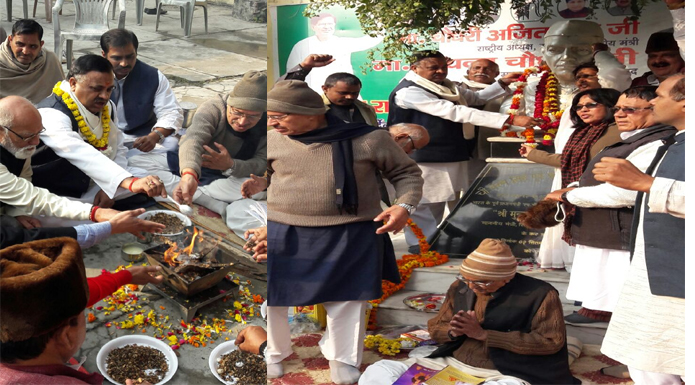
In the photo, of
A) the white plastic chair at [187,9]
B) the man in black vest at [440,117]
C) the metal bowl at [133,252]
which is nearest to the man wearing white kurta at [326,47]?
the man in black vest at [440,117]

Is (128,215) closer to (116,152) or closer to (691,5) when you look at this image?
(116,152)

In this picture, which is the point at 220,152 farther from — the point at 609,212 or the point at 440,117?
the point at 609,212

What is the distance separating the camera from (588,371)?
11.2ft

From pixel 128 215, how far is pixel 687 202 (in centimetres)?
199

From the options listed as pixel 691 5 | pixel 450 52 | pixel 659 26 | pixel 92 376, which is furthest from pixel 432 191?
pixel 92 376

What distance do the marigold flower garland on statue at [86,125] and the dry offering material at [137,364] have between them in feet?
2.43

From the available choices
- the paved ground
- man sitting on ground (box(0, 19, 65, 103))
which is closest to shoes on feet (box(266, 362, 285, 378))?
the paved ground

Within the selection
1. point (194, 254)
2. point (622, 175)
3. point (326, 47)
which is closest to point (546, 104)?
point (622, 175)

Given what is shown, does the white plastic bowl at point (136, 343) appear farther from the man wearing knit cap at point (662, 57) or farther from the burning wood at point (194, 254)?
the man wearing knit cap at point (662, 57)

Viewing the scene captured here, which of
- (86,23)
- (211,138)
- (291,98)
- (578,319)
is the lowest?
(578,319)

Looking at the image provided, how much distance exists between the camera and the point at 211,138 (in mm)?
2684

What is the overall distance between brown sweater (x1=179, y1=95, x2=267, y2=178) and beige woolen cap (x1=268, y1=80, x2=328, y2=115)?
579 mm

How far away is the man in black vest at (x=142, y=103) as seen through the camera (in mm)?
2682

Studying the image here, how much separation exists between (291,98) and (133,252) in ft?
3.08
